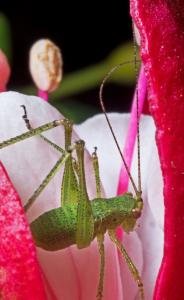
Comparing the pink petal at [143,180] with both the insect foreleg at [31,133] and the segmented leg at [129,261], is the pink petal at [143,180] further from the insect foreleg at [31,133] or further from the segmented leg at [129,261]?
the insect foreleg at [31,133]

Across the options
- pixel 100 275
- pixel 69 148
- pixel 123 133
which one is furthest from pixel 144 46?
pixel 123 133

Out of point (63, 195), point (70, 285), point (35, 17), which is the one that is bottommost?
point (70, 285)

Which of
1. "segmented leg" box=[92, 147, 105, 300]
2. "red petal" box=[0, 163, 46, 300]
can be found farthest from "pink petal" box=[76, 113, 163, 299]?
"red petal" box=[0, 163, 46, 300]

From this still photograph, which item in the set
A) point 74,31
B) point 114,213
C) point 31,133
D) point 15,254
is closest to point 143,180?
point 114,213

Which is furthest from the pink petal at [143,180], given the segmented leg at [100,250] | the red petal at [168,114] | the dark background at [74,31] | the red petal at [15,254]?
the dark background at [74,31]

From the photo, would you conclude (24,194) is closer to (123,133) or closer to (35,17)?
(123,133)

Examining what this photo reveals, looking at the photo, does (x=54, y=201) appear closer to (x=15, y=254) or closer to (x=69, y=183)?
(x=69, y=183)

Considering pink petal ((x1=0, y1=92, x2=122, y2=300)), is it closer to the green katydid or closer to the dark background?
the green katydid

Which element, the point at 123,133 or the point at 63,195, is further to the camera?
the point at 123,133
